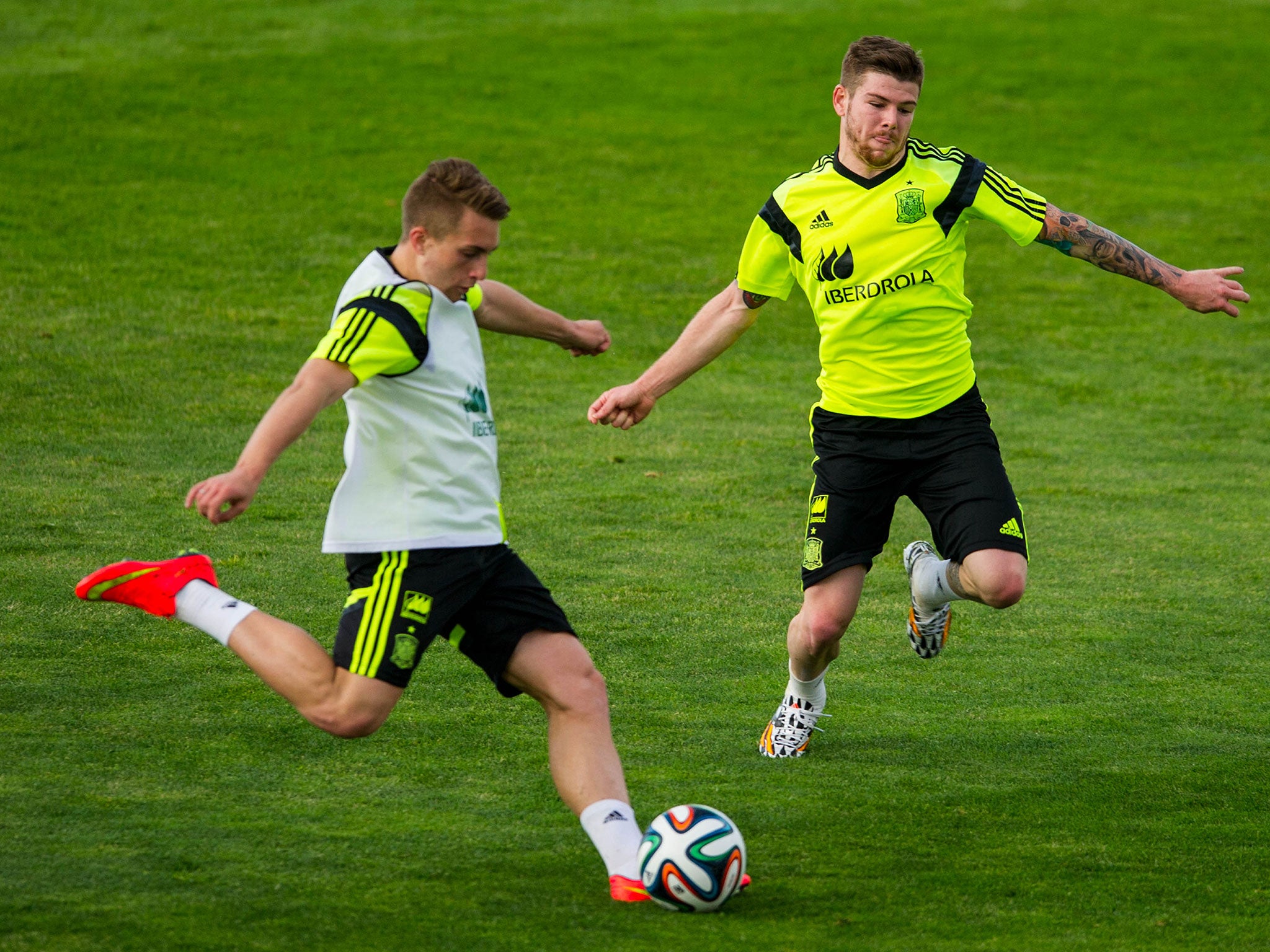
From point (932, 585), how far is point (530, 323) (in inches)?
77.3

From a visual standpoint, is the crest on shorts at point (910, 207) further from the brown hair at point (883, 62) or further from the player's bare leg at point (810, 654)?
the player's bare leg at point (810, 654)

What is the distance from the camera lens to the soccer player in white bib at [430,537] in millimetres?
4348

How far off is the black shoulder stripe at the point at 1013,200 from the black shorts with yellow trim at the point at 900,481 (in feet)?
2.23

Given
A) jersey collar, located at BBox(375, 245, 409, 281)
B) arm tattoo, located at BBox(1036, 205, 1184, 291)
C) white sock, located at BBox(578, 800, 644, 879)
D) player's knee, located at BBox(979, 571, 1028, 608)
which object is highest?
arm tattoo, located at BBox(1036, 205, 1184, 291)

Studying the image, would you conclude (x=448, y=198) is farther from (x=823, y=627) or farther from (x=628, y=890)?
(x=823, y=627)

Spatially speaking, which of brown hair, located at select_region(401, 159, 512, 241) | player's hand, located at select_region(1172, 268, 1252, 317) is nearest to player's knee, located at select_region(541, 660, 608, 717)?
brown hair, located at select_region(401, 159, 512, 241)

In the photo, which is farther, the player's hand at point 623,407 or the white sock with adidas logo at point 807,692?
the white sock with adidas logo at point 807,692

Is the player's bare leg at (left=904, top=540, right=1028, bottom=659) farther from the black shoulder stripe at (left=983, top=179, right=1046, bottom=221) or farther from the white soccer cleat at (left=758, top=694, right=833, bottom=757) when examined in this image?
the black shoulder stripe at (left=983, top=179, right=1046, bottom=221)

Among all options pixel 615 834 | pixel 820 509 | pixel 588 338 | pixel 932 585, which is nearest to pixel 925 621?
pixel 932 585

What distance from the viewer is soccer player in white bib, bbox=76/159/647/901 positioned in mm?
4348

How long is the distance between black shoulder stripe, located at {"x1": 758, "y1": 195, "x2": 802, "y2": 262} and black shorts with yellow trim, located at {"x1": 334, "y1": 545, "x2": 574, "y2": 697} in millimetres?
1774

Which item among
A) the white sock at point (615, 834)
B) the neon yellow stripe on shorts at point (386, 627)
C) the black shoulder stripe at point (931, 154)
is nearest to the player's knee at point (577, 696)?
the white sock at point (615, 834)

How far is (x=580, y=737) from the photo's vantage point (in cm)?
445

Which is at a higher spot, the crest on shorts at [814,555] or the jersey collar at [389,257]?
the jersey collar at [389,257]
